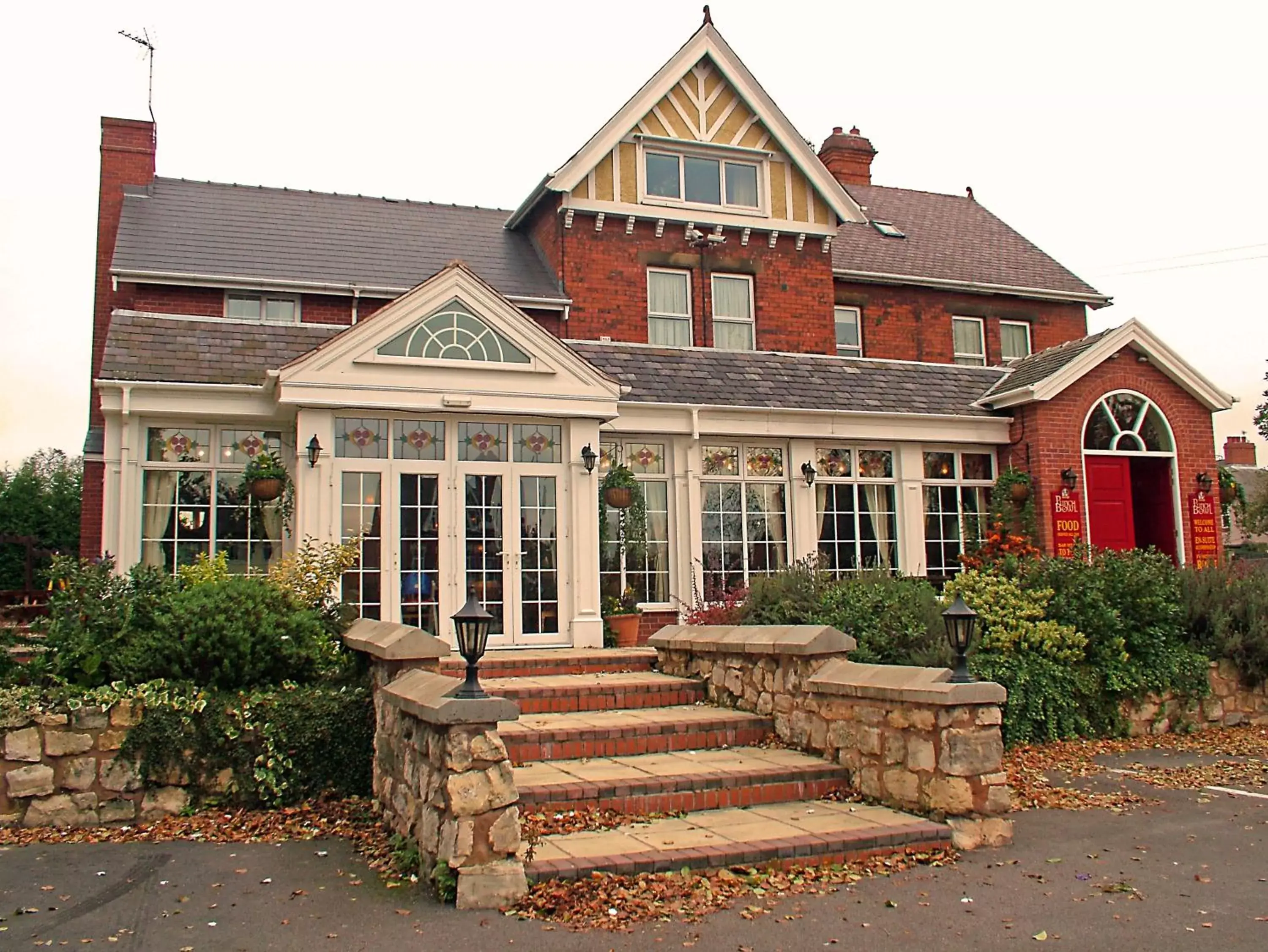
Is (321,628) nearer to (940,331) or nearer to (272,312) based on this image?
(272,312)

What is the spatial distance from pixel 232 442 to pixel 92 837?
6.14 meters

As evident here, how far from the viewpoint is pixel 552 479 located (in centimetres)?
1321

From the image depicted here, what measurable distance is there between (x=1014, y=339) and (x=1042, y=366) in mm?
4770

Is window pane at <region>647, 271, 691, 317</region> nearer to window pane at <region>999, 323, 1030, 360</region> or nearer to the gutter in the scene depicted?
the gutter

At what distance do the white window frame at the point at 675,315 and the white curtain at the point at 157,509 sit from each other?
7.88 m

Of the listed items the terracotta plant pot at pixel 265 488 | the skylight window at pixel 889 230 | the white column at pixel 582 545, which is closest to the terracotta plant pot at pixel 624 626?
the white column at pixel 582 545

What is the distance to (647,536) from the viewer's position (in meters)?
14.9

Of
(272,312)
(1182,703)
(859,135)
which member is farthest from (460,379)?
(859,135)

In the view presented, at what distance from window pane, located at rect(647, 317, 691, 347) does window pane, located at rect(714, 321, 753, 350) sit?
473mm

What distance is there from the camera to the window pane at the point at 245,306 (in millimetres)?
16641

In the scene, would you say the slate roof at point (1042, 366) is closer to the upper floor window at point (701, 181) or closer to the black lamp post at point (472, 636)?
the upper floor window at point (701, 181)

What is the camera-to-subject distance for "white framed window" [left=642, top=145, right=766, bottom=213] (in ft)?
59.4

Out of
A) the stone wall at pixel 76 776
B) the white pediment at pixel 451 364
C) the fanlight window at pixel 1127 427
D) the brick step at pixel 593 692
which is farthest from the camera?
the fanlight window at pixel 1127 427

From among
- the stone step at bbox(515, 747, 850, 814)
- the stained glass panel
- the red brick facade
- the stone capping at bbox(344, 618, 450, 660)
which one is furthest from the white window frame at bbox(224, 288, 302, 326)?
the red brick facade
